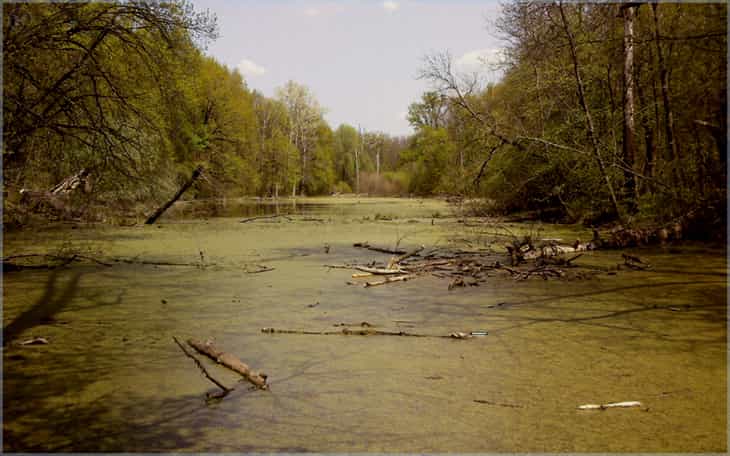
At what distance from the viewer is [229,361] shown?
3332mm

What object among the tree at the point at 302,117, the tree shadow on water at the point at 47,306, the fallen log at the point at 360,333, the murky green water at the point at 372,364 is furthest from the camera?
the tree at the point at 302,117

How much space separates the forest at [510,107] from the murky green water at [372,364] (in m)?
1.54

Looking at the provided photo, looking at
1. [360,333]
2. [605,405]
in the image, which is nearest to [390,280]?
[360,333]

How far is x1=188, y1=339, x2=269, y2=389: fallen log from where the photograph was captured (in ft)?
9.97

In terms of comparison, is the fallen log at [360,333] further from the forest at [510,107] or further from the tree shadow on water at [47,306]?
the forest at [510,107]

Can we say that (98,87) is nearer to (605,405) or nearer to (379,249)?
(379,249)

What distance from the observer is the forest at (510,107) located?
6.11 m

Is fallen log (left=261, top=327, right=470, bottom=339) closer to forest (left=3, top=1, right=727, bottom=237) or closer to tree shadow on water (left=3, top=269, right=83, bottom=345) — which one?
tree shadow on water (left=3, top=269, right=83, bottom=345)

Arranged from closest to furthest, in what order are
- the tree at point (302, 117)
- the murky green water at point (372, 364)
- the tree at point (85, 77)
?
1. the murky green water at point (372, 364)
2. the tree at point (85, 77)
3. the tree at point (302, 117)

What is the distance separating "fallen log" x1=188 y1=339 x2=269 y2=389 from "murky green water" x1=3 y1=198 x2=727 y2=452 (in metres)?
0.06

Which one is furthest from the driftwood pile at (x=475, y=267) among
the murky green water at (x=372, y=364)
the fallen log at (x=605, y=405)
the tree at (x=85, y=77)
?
the fallen log at (x=605, y=405)

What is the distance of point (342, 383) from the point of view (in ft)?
10.2

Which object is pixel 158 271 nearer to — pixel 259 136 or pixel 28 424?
pixel 28 424

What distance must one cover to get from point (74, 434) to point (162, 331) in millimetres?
1731
